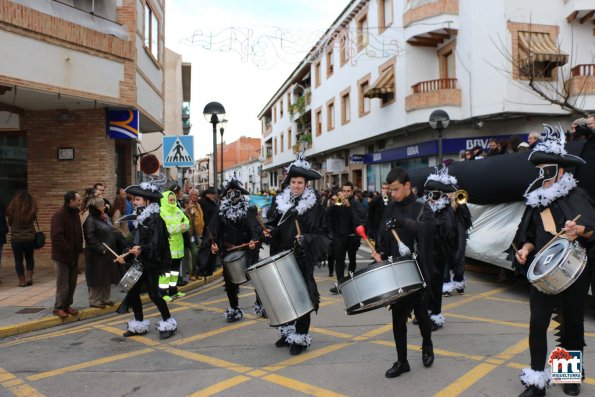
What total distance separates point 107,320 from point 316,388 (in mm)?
4200

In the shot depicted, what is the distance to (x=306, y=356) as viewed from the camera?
Result: 204 inches

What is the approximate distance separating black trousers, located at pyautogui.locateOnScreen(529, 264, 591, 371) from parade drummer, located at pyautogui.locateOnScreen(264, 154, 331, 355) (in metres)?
2.09

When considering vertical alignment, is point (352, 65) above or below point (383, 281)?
above

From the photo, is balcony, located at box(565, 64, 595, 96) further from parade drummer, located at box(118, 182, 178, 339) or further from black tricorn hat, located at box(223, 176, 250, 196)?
parade drummer, located at box(118, 182, 178, 339)

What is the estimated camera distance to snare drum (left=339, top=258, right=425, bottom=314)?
404 cm

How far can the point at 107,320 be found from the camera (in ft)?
23.7

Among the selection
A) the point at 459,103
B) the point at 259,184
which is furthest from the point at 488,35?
the point at 259,184

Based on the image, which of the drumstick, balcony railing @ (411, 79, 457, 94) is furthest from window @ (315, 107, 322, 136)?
the drumstick

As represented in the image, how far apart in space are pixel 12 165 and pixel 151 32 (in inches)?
216

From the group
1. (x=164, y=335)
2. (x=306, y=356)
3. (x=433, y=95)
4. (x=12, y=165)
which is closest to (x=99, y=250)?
(x=164, y=335)

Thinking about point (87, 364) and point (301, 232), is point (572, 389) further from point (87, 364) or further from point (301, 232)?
point (87, 364)

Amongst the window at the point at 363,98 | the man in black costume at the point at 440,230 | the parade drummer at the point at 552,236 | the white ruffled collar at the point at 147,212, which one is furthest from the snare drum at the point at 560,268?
the window at the point at 363,98

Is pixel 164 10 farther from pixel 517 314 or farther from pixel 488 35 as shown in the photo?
pixel 517 314
